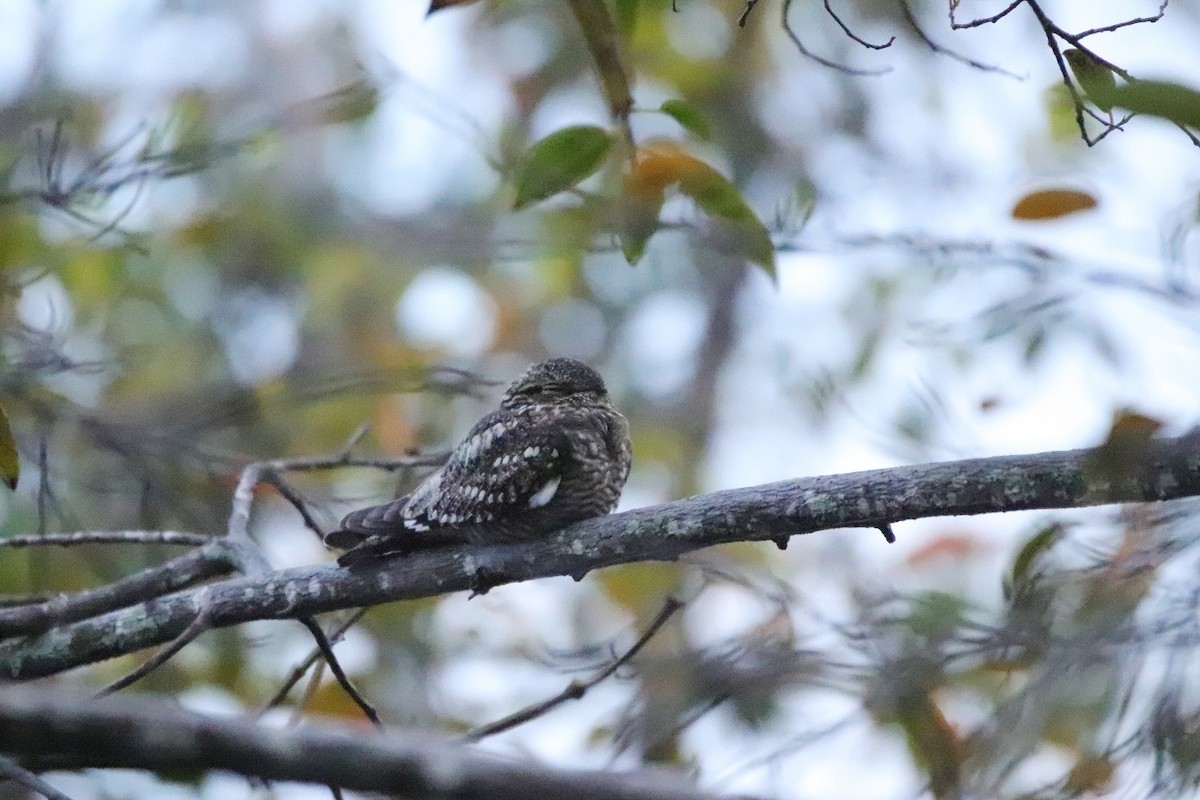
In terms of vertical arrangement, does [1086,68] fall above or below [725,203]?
above

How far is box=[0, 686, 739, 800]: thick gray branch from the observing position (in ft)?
3.07

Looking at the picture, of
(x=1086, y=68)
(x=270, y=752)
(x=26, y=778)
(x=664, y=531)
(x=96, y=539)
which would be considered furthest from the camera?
(x=96, y=539)

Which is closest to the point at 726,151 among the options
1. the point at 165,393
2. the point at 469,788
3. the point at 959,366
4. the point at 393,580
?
the point at 959,366

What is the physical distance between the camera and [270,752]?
951 mm

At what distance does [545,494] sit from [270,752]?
1597 mm

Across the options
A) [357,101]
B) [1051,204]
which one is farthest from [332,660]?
[1051,204]

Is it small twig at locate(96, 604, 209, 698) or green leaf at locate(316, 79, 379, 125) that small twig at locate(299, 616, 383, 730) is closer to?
small twig at locate(96, 604, 209, 698)

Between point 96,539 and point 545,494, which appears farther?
point 545,494

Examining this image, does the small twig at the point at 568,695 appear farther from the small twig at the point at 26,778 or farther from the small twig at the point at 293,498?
the small twig at the point at 293,498

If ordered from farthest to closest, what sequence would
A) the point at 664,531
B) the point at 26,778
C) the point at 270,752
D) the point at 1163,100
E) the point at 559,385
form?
the point at 559,385, the point at 664,531, the point at 26,778, the point at 1163,100, the point at 270,752

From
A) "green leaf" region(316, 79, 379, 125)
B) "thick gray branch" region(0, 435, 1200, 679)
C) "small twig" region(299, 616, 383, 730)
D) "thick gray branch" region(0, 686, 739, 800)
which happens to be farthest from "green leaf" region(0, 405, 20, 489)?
"thick gray branch" region(0, 686, 739, 800)

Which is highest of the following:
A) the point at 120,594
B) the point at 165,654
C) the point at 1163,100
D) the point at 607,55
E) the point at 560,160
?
the point at 1163,100

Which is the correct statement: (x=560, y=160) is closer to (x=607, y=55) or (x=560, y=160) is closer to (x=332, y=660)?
(x=607, y=55)

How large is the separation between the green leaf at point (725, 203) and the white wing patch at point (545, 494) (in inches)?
23.4
